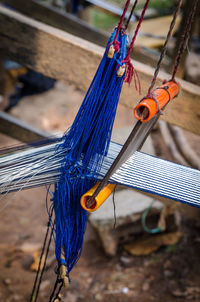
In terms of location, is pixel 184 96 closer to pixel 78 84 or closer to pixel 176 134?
pixel 78 84

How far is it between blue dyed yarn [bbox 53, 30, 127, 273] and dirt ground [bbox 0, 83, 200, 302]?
3.51 ft

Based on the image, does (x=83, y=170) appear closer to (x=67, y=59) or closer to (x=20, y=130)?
(x=67, y=59)

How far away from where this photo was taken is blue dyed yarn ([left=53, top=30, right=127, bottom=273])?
1.10 meters

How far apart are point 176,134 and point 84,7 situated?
3.38 meters

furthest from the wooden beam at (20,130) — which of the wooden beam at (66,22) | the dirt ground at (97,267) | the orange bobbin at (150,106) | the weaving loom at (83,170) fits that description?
the orange bobbin at (150,106)

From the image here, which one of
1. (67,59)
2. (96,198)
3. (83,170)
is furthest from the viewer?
(67,59)

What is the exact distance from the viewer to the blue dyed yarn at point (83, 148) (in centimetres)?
110

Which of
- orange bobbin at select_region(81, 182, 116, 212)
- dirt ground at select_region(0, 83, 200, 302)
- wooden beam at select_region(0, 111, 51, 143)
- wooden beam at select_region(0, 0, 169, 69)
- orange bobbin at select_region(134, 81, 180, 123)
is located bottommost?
dirt ground at select_region(0, 83, 200, 302)

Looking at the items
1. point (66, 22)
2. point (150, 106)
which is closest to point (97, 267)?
point (66, 22)

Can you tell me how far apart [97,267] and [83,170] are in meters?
1.95

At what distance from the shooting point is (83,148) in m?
1.26

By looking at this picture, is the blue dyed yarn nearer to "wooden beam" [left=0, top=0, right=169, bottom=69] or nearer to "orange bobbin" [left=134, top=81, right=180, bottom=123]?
"orange bobbin" [left=134, top=81, right=180, bottom=123]

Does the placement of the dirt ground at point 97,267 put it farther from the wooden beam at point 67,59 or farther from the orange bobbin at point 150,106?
the orange bobbin at point 150,106

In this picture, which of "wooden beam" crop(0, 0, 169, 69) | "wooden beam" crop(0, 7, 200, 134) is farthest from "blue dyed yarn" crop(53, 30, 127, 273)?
"wooden beam" crop(0, 0, 169, 69)
